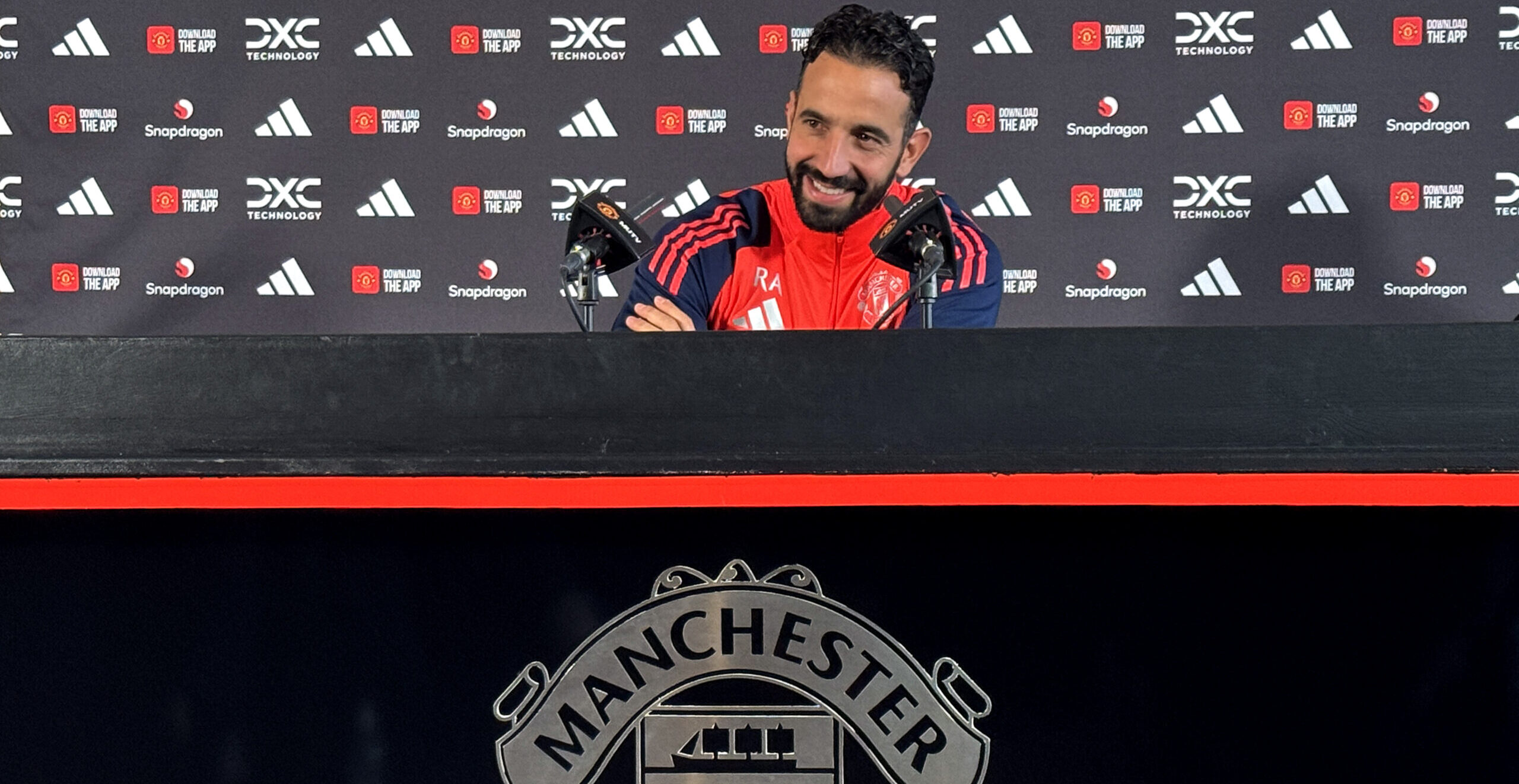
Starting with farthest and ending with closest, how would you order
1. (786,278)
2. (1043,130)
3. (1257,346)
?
1. (1043,130)
2. (786,278)
3. (1257,346)

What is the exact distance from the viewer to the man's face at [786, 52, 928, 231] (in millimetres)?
2158

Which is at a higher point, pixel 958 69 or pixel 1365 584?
pixel 958 69

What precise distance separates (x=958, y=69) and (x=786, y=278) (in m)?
1.22

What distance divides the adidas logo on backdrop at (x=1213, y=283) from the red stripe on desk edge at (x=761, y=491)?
7.86ft

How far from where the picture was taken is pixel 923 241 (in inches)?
46.9

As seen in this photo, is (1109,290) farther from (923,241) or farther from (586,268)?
(586,268)

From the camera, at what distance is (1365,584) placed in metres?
0.77

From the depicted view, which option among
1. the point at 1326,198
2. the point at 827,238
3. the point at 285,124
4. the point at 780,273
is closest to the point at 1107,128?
the point at 1326,198

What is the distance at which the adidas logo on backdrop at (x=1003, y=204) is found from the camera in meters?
3.04

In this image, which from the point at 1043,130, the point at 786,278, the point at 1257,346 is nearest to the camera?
the point at 1257,346

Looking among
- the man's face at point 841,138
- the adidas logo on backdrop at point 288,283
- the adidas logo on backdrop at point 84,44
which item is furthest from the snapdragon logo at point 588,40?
the adidas logo on backdrop at point 84,44

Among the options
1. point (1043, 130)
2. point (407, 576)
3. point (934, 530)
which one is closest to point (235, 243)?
point (1043, 130)

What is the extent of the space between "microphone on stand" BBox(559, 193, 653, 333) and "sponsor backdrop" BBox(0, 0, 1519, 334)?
181cm

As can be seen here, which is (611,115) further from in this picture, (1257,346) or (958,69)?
(1257,346)
